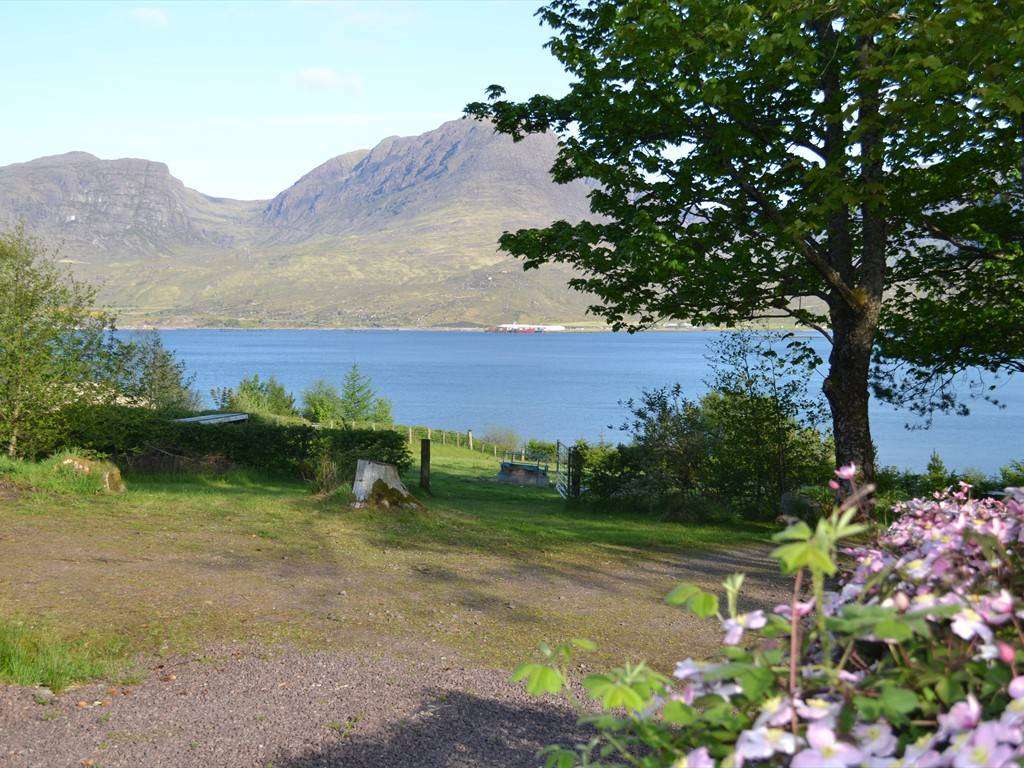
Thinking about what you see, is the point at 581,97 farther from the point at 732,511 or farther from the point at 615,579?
the point at 732,511

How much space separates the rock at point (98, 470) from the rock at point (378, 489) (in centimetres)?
399

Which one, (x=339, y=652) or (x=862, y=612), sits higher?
(x=862, y=612)

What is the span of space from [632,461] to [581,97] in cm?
825

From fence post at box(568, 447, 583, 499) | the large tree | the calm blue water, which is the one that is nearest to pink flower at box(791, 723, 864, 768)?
the large tree

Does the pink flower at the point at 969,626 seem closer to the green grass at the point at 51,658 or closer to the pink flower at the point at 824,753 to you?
the pink flower at the point at 824,753

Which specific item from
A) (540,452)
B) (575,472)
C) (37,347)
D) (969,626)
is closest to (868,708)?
(969,626)

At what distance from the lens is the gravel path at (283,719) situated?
4387mm

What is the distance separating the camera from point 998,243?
11273 millimetres

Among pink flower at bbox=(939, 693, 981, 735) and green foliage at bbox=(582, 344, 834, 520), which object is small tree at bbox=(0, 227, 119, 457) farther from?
pink flower at bbox=(939, 693, 981, 735)

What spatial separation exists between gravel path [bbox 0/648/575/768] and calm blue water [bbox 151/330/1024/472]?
11885 mm

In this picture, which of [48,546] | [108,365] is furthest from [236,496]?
[48,546]

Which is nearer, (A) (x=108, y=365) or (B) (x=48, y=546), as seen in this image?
(B) (x=48, y=546)

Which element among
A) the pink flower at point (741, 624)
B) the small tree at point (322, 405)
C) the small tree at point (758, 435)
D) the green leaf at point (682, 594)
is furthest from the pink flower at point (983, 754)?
the small tree at point (322, 405)

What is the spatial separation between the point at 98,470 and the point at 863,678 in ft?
46.9
